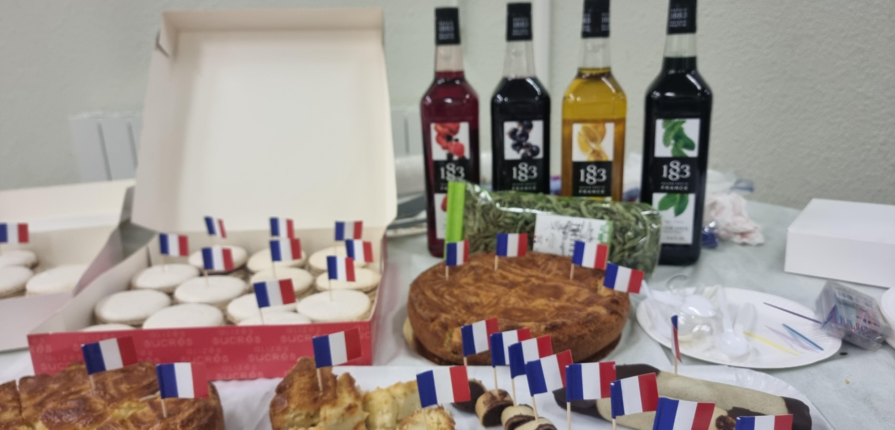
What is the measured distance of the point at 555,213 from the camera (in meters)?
1.12

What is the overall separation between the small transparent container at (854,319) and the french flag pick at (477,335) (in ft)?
1.78

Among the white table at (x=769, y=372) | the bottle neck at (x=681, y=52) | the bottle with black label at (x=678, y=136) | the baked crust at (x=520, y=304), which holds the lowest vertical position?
the white table at (x=769, y=372)

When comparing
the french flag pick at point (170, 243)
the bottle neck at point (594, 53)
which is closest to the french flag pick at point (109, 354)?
the french flag pick at point (170, 243)

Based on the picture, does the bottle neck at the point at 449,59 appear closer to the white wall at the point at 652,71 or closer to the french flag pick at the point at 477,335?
the french flag pick at the point at 477,335

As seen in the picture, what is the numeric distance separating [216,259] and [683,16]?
94 centimetres

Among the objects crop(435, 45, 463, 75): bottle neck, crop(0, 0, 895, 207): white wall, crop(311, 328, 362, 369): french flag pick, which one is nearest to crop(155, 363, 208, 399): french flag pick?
crop(311, 328, 362, 369): french flag pick

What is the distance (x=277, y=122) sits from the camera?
1443mm

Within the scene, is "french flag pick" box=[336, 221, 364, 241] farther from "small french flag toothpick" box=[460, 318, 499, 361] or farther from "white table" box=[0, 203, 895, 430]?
"small french flag toothpick" box=[460, 318, 499, 361]

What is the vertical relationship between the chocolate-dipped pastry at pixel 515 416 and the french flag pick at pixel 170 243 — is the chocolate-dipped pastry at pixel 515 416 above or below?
below

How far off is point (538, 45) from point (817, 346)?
166cm

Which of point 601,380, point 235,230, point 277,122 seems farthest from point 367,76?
point 601,380

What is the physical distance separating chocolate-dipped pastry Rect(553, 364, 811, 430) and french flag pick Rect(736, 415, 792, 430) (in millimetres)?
84

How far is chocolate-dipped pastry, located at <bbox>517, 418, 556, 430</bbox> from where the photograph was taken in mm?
677

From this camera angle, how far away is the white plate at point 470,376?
748 mm
